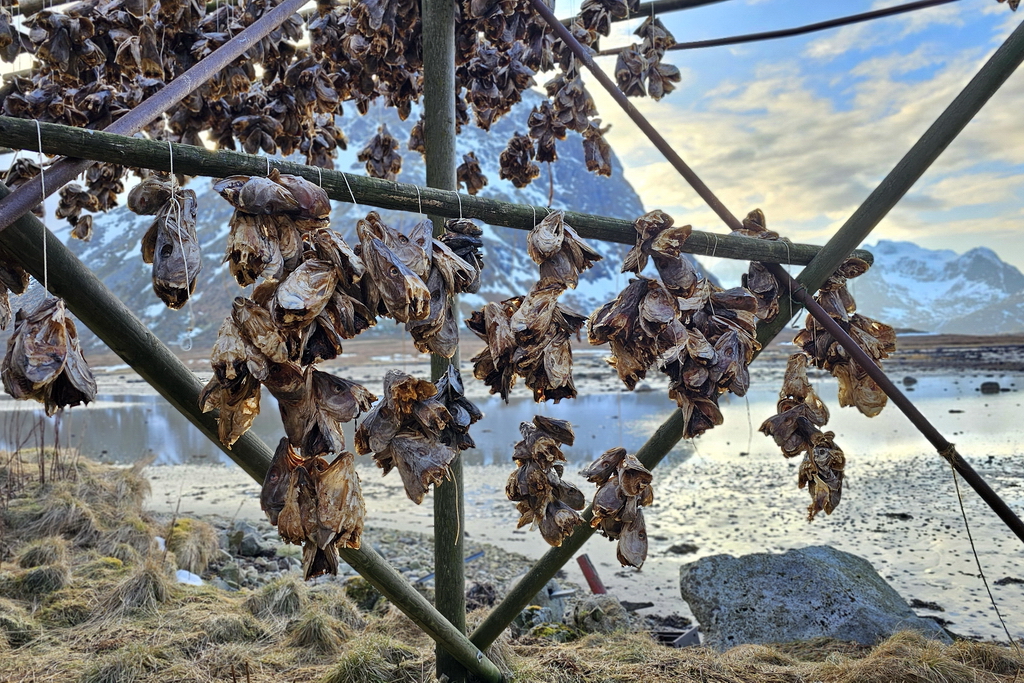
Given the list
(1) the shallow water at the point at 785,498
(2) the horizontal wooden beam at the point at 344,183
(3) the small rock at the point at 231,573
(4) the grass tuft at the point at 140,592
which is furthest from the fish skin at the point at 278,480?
(3) the small rock at the point at 231,573

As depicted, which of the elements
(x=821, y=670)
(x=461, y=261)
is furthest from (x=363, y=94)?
(x=821, y=670)

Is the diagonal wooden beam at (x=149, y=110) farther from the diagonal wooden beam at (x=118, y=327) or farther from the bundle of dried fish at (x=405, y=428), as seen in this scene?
the bundle of dried fish at (x=405, y=428)

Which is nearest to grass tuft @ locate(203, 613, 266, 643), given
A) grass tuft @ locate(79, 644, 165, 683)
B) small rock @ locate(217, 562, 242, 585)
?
grass tuft @ locate(79, 644, 165, 683)

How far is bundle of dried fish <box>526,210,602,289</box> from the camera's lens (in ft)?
4.45

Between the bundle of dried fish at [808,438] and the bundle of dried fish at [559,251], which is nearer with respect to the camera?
the bundle of dried fish at [559,251]

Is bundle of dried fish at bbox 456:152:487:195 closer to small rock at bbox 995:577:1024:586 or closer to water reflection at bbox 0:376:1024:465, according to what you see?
water reflection at bbox 0:376:1024:465

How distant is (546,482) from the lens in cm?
152

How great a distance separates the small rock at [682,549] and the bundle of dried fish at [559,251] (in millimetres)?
5394

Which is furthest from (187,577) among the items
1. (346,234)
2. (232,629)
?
(346,234)

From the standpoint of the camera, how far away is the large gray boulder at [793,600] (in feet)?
12.8

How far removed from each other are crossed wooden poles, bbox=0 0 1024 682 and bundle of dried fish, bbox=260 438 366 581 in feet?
1.46

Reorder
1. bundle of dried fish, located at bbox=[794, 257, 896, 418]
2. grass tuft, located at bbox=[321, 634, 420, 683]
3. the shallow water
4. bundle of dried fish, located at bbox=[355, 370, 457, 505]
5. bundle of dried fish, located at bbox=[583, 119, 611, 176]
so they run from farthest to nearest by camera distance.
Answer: the shallow water, bundle of dried fish, located at bbox=[583, 119, 611, 176], grass tuft, located at bbox=[321, 634, 420, 683], bundle of dried fish, located at bbox=[794, 257, 896, 418], bundle of dried fish, located at bbox=[355, 370, 457, 505]

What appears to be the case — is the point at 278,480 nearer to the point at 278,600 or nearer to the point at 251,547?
the point at 278,600

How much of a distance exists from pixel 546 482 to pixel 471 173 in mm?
1947
